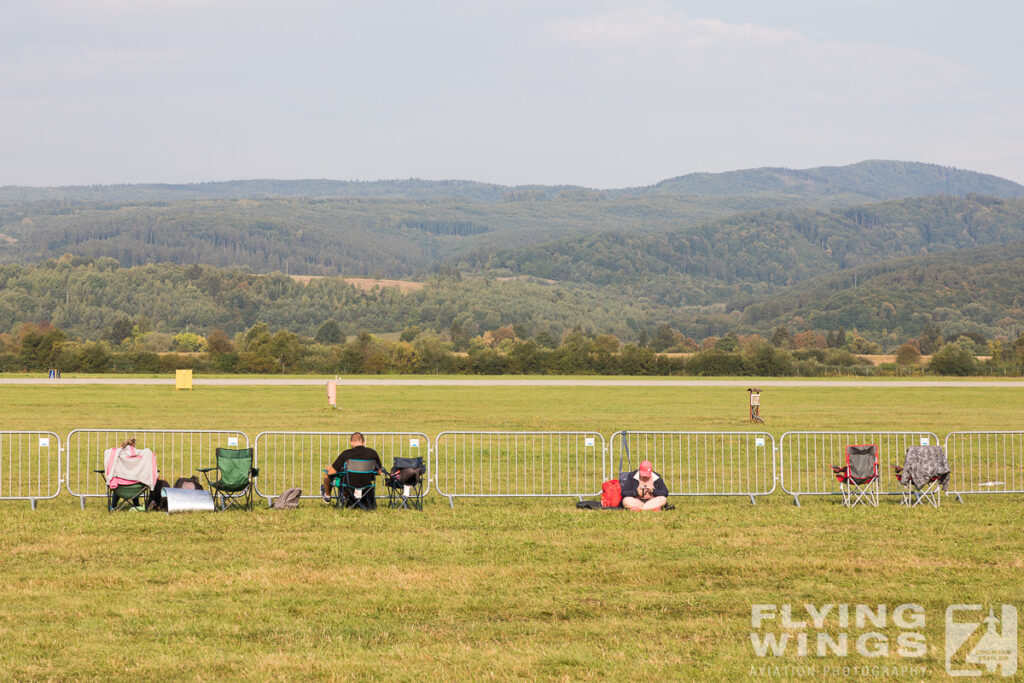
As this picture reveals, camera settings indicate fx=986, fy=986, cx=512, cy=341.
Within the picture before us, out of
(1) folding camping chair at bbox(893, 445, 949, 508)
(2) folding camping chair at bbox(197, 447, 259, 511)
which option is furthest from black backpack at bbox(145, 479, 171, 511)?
(1) folding camping chair at bbox(893, 445, 949, 508)

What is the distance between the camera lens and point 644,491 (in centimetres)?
1434

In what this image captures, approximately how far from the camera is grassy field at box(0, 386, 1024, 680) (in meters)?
7.55

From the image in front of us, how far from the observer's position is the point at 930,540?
11.9 m

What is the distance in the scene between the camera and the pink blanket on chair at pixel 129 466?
13.9 m

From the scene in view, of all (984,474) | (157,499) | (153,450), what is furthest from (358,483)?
(984,474)

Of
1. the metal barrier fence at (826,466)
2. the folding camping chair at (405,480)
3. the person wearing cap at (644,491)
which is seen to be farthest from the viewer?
the metal barrier fence at (826,466)

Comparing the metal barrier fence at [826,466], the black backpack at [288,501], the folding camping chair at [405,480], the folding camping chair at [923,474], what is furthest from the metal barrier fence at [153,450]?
the folding camping chair at [923,474]

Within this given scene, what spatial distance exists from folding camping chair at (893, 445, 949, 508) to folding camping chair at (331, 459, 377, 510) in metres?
7.79

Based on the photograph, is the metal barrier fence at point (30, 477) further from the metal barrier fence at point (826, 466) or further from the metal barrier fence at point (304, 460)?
the metal barrier fence at point (826, 466)

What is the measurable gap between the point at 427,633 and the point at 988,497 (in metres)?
11.0

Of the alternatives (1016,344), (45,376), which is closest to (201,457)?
(45,376)

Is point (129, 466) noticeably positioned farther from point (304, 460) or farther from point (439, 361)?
point (439, 361)

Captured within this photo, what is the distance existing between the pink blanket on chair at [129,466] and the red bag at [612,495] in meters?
6.44

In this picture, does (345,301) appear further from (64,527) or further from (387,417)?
(64,527)
